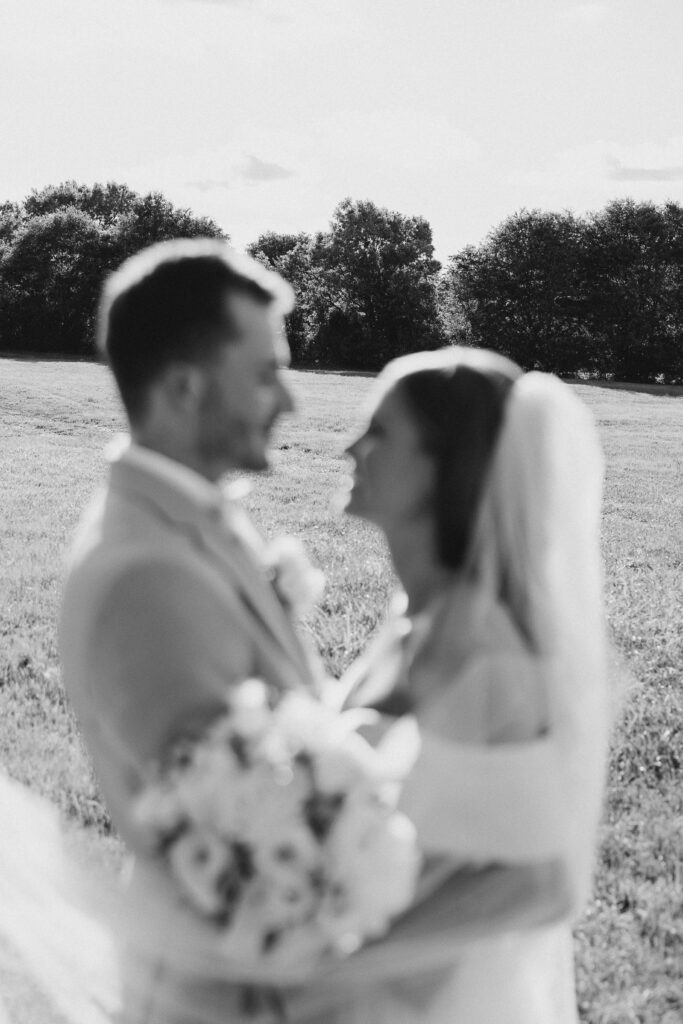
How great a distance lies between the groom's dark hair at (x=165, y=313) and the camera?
2480 millimetres

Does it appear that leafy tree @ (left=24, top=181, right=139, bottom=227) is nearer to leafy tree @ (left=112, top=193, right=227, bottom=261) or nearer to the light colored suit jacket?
leafy tree @ (left=112, top=193, right=227, bottom=261)

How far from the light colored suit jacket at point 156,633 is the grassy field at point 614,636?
84.1 inches

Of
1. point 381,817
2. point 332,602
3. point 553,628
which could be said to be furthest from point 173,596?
point 332,602

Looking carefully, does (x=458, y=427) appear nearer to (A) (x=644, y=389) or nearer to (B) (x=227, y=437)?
(B) (x=227, y=437)

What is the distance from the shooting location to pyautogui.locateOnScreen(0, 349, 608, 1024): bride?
2.49 metres

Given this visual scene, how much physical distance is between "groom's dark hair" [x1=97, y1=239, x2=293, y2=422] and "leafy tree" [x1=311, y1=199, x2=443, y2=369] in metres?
49.8

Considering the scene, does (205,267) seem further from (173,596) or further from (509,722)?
(509,722)

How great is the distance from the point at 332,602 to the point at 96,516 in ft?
21.8

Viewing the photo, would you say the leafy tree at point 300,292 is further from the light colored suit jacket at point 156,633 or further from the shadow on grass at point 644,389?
the light colored suit jacket at point 156,633

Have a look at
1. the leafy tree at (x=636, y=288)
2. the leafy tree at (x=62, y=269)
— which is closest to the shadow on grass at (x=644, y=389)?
the leafy tree at (x=636, y=288)

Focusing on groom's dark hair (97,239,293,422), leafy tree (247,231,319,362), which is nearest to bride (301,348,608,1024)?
groom's dark hair (97,239,293,422)

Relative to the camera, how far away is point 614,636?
8430mm

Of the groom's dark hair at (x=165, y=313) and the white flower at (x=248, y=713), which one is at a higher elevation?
the groom's dark hair at (x=165, y=313)

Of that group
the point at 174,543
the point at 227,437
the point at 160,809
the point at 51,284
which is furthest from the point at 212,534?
the point at 51,284
